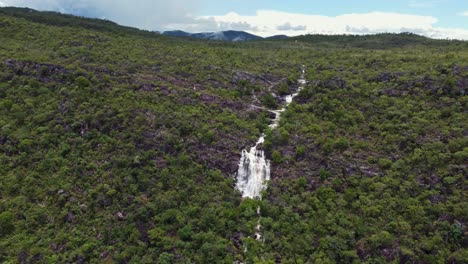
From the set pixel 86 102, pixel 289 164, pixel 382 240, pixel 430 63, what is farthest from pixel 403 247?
pixel 86 102

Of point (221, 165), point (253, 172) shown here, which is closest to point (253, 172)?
point (253, 172)

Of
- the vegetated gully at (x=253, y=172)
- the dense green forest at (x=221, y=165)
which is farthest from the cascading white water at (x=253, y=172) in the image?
the dense green forest at (x=221, y=165)

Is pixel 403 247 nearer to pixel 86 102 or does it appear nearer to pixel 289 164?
pixel 289 164

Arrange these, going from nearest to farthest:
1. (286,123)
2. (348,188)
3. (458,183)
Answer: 1. (458,183)
2. (348,188)
3. (286,123)

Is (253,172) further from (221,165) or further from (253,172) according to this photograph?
(221,165)

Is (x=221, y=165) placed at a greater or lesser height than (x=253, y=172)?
greater

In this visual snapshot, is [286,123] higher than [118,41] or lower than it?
lower

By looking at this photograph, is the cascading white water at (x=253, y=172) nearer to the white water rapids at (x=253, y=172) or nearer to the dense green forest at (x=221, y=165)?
the white water rapids at (x=253, y=172)

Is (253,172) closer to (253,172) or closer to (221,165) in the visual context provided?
(253,172)

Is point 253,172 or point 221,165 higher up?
point 221,165
